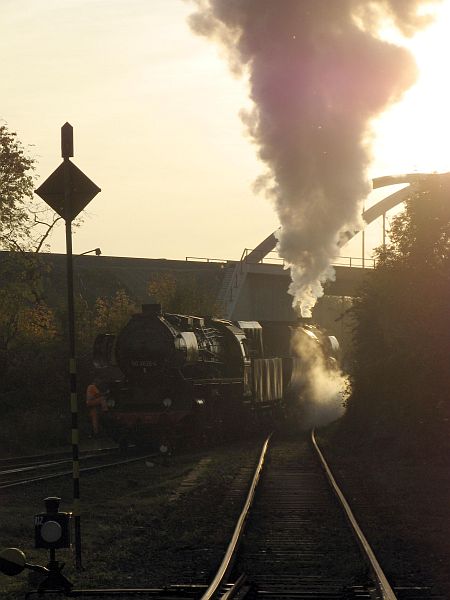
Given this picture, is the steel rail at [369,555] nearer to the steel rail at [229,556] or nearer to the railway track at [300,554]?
the railway track at [300,554]

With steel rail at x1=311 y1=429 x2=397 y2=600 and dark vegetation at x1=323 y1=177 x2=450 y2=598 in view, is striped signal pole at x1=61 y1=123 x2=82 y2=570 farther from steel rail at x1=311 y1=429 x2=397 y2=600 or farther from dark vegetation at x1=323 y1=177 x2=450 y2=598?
dark vegetation at x1=323 y1=177 x2=450 y2=598

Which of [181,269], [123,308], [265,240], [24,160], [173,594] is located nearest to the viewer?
[173,594]

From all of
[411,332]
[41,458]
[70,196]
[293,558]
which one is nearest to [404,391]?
[411,332]

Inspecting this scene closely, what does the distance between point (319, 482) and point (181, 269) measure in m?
70.8

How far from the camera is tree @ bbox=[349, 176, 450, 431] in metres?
23.8

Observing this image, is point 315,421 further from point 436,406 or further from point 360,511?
point 360,511

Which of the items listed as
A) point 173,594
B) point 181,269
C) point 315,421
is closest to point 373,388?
point 315,421

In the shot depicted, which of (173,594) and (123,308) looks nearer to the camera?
(173,594)

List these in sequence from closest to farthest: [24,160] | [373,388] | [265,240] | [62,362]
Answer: [373,388], [24,160], [62,362], [265,240]

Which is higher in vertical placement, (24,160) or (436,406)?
(24,160)

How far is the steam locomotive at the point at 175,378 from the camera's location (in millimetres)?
25844

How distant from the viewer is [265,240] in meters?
83.1

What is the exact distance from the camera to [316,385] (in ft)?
144

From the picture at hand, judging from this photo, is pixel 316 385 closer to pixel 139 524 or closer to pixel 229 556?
pixel 139 524
